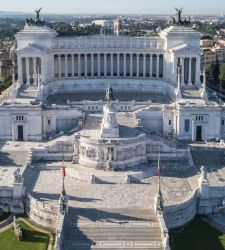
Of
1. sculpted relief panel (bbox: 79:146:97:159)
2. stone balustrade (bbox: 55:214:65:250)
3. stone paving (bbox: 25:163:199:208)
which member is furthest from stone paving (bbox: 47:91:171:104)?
stone balustrade (bbox: 55:214:65:250)

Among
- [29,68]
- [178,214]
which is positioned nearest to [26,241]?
[178,214]

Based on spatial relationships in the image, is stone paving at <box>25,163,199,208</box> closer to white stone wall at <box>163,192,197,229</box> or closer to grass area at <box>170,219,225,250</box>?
white stone wall at <box>163,192,197,229</box>

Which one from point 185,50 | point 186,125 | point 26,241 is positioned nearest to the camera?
point 26,241

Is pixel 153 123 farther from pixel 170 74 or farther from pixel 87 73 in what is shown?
pixel 87 73

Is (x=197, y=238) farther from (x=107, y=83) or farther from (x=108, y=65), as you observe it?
(x=108, y=65)

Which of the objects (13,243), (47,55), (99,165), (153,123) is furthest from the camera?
(47,55)

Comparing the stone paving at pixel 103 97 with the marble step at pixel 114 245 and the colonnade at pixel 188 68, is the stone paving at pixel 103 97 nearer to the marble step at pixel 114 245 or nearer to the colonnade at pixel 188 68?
the colonnade at pixel 188 68

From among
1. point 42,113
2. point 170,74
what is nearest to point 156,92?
point 170,74
